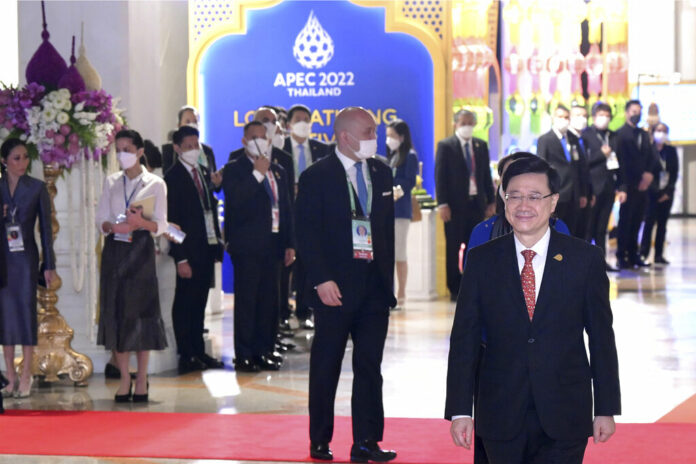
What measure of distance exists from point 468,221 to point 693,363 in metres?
3.65

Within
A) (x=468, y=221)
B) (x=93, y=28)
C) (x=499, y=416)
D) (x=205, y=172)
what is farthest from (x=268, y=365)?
(x=499, y=416)

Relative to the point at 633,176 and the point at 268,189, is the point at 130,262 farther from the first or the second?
the point at 633,176

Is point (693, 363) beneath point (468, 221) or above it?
beneath

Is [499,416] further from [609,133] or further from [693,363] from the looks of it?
[609,133]

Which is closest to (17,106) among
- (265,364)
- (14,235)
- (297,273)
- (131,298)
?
(14,235)

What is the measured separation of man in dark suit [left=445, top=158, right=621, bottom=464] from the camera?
3578 mm

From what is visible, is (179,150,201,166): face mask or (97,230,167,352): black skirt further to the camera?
(179,150,201,166): face mask

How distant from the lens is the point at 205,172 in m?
8.34

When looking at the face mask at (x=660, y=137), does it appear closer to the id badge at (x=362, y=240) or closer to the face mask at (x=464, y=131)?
the face mask at (x=464, y=131)

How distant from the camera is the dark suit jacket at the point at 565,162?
1245 centimetres

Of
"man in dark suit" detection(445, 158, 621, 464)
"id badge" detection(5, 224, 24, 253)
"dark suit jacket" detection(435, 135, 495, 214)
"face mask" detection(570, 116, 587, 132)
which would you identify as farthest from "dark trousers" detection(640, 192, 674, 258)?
"man in dark suit" detection(445, 158, 621, 464)

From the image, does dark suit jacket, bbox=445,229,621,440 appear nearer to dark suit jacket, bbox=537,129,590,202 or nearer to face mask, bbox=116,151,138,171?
face mask, bbox=116,151,138,171

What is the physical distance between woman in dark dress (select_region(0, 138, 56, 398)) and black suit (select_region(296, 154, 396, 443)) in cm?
211

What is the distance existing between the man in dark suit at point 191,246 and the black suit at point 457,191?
3.48m
